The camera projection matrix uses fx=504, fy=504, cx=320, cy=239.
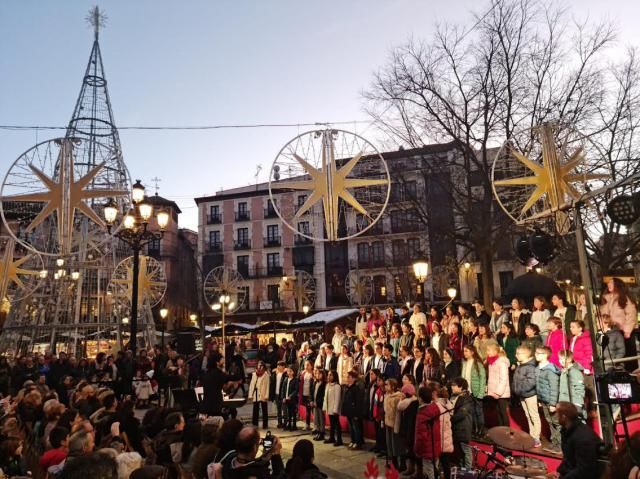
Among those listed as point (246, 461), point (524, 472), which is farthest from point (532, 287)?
point (246, 461)

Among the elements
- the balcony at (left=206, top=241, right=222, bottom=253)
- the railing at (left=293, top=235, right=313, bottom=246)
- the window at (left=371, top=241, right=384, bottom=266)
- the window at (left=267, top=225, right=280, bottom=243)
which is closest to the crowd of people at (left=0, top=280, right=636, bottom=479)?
the window at (left=371, top=241, right=384, bottom=266)

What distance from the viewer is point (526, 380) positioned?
8773mm

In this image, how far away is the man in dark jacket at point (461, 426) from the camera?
806 cm

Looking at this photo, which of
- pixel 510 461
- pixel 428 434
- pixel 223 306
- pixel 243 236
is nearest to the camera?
pixel 510 461

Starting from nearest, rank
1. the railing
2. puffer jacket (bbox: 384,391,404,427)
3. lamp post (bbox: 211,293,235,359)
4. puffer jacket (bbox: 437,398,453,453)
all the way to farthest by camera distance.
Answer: puffer jacket (bbox: 437,398,453,453)
puffer jacket (bbox: 384,391,404,427)
lamp post (bbox: 211,293,235,359)
the railing

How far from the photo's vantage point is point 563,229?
880 centimetres

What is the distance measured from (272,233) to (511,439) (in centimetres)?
4671

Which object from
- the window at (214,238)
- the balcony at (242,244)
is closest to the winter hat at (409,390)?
the balcony at (242,244)

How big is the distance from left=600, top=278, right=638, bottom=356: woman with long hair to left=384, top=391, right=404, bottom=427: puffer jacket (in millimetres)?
3767

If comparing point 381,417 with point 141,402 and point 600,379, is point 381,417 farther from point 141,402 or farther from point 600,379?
point 141,402

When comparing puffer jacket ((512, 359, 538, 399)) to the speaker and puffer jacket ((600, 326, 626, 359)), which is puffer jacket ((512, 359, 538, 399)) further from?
the speaker

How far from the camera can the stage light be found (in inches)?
271

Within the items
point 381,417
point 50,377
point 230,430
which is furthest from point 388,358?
point 50,377

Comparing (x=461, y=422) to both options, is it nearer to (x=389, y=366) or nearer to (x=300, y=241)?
(x=389, y=366)
